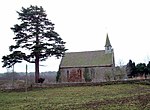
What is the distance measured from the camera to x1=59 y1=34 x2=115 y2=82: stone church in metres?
55.6

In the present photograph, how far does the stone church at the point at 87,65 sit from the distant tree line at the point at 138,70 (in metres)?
3.24

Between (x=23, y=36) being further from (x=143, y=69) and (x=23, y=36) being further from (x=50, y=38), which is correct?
(x=143, y=69)

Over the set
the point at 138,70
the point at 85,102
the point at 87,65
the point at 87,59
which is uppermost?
the point at 87,59

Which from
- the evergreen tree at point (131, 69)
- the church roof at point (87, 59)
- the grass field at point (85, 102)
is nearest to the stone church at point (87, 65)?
the church roof at point (87, 59)

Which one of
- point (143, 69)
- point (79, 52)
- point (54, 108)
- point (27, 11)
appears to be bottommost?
point (54, 108)

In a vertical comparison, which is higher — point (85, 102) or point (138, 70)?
point (138, 70)

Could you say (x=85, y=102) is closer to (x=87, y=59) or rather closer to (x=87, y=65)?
(x=87, y=65)

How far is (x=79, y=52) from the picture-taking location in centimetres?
6141

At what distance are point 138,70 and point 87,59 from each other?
419 inches

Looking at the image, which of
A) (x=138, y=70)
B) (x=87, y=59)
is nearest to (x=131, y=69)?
(x=138, y=70)

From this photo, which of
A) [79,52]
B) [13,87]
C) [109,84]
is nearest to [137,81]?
[109,84]

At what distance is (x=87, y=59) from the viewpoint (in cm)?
5859

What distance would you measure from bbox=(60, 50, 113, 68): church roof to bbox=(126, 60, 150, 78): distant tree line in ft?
12.4

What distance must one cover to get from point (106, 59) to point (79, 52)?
21.6 ft
